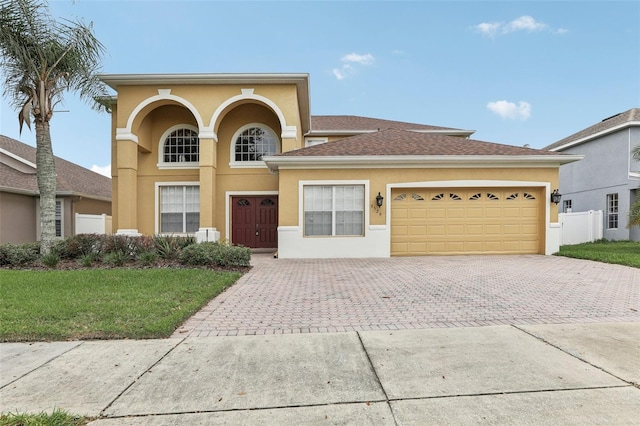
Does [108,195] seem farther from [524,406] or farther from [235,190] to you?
[524,406]

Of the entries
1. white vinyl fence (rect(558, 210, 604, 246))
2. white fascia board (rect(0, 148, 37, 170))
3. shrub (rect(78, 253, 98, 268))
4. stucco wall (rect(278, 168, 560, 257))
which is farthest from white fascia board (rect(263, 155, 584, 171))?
white fascia board (rect(0, 148, 37, 170))

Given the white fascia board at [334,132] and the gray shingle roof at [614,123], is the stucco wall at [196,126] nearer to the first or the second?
the white fascia board at [334,132]

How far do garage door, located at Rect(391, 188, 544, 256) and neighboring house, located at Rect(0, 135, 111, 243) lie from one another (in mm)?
15866

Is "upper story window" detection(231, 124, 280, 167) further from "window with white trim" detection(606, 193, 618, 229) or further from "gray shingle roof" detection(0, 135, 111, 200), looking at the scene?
"window with white trim" detection(606, 193, 618, 229)

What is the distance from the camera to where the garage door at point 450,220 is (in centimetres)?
1198

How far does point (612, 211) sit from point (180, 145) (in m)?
23.7

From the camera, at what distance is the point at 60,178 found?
1673 centimetres

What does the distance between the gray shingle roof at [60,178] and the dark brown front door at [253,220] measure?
871 centimetres

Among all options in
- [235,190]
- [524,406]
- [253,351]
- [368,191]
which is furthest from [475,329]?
[235,190]

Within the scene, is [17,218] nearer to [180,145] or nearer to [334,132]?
[180,145]

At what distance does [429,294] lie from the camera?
21.0 ft

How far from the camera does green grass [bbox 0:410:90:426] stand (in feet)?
7.94

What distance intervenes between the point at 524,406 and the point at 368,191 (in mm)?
9438

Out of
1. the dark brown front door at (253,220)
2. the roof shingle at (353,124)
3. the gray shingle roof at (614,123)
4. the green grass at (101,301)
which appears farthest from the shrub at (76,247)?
the gray shingle roof at (614,123)
